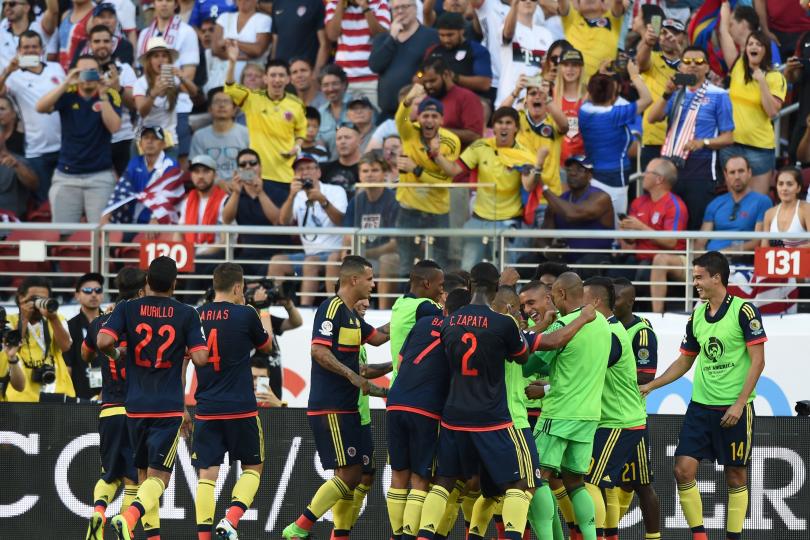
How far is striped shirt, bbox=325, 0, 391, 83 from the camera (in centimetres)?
1917

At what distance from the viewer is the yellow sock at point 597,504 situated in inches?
471

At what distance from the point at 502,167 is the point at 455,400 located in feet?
19.2

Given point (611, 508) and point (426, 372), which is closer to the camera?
point (426, 372)

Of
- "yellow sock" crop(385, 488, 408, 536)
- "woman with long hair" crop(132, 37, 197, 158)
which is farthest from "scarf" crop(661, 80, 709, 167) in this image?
"yellow sock" crop(385, 488, 408, 536)

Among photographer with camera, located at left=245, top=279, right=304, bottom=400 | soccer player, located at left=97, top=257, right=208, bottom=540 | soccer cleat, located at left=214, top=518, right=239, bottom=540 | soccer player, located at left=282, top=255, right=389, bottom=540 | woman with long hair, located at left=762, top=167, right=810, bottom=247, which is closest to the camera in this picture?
soccer player, located at left=97, top=257, right=208, bottom=540

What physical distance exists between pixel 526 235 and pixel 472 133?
6.57ft

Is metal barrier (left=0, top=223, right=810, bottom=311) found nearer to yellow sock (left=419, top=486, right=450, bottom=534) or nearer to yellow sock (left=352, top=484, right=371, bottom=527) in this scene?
yellow sock (left=352, top=484, right=371, bottom=527)

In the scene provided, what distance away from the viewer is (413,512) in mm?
11453

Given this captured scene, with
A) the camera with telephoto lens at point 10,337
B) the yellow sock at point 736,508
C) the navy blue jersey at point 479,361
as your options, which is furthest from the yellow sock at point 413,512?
the camera with telephoto lens at point 10,337

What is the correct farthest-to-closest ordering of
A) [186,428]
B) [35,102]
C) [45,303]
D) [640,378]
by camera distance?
[35,102] → [45,303] → [186,428] → [640,378]

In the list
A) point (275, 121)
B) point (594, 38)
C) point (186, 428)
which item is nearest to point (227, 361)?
point (186, 428)

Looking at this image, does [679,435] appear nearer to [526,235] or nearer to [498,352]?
[498,352]

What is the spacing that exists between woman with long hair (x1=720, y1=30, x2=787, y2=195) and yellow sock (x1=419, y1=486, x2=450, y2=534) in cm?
743

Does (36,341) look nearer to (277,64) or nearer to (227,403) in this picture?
(227,403)
